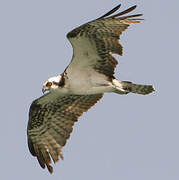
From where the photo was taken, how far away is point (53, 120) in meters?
12.2

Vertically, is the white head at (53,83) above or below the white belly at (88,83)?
above

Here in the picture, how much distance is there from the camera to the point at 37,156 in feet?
38.5

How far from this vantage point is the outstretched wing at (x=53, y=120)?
1183cm

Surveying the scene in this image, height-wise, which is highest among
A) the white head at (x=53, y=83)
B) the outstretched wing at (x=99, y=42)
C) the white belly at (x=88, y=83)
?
the outstretched wing at (x=99, y=42)

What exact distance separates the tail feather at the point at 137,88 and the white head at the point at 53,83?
1266mm

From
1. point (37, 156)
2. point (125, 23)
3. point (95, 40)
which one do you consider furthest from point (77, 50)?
point (37, 156)

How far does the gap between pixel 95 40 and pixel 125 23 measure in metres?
0.68

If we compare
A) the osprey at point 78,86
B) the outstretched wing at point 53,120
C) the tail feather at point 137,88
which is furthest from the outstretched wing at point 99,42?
the outstretched wing at point 53,120

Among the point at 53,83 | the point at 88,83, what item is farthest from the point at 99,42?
the point at 53,83

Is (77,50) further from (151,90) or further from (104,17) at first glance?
(151,90)

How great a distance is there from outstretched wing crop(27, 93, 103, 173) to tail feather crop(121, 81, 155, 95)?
0.93 metres

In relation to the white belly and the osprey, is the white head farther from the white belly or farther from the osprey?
the white belly

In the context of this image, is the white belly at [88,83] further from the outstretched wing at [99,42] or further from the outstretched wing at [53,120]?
the outstretched wing at [53,120]

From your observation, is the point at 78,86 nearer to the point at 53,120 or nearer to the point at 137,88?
the point at 137,88
